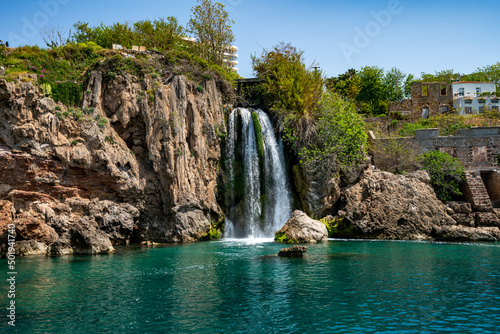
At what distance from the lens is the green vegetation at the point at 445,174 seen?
29781 mm

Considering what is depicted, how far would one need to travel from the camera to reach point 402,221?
25688 millimetres

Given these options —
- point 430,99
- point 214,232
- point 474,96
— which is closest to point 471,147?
point 430,99

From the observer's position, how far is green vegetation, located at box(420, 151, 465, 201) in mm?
29781

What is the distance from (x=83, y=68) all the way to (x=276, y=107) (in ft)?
43.6

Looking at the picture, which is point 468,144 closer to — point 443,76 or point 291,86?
point 291,86

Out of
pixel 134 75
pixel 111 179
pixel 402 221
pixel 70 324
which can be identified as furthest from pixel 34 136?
pixel 402 221

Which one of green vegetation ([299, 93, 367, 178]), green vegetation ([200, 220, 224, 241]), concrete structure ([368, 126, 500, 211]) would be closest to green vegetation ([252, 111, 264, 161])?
green vegetation ([299, 93, 367, 178])

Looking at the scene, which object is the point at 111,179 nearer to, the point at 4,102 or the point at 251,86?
the point at 4,102

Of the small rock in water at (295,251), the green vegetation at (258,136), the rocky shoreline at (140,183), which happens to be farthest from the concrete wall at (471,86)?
the small rock in water at (295,251)

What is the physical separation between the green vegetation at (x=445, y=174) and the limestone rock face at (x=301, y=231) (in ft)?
34.0

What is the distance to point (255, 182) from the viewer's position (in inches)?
1141

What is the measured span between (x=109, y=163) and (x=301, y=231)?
1185 cm

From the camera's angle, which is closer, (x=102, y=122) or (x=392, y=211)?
(x=392, y=211)

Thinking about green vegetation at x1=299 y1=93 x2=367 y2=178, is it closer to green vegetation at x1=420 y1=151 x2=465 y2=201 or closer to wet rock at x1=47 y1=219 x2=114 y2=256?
green vegetation at x1=420 y1=151 x2=465 y2=201
